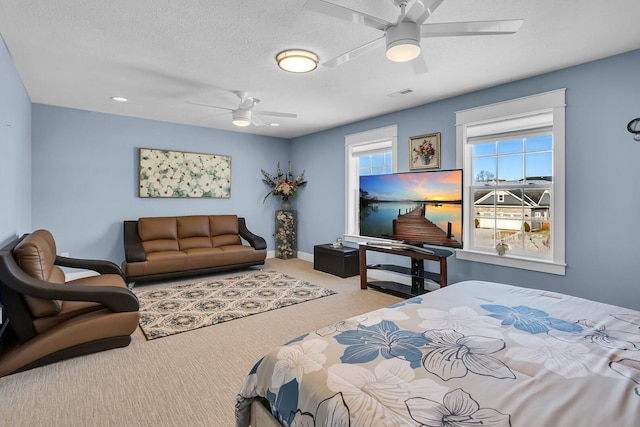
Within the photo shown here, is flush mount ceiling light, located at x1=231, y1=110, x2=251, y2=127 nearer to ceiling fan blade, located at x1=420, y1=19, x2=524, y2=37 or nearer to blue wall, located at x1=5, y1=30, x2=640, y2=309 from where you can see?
blue wall, located at x1=5, y1=30, x2=640, y2=309

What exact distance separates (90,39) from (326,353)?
303 cm

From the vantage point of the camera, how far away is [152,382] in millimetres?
2178

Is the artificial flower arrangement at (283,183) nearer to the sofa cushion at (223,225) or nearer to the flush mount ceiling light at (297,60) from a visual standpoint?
the sofa cushion at (223,225)

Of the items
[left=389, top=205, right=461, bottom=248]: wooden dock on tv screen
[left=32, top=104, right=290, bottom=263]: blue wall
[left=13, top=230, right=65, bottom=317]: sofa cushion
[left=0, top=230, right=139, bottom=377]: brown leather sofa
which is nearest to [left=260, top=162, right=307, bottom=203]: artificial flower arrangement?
[left=32, top=104, right=290, bottom=263]: blue wall

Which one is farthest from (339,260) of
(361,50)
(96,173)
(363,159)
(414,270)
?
Answer: (96,173)

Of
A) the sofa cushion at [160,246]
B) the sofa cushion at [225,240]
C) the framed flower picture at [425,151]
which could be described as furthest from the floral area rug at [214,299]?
the framed flower picture at [425,151]

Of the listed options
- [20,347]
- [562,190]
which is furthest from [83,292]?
[562,190]

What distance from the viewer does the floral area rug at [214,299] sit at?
321cm

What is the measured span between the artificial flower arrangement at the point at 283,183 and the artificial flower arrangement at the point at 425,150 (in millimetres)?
2675

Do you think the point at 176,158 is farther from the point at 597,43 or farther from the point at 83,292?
the point at 597,43

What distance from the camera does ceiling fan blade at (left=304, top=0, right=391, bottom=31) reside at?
1661 millimetres

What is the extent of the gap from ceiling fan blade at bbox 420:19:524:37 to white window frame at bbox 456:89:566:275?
1.77 metres

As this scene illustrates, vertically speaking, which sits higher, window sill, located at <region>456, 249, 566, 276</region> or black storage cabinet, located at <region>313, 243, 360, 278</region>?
window sill, located at <region>456, 249, 566, 276</region>

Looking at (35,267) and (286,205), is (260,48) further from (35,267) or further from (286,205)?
(286,205)
